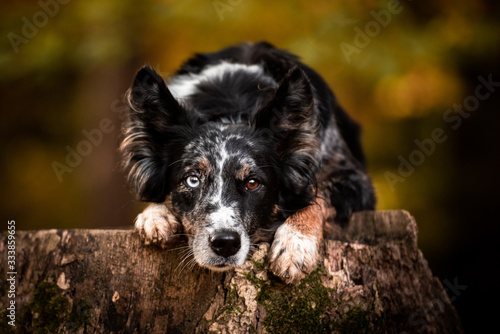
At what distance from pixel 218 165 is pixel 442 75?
5092 mm

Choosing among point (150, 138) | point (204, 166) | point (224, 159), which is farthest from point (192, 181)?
point (150, 138)

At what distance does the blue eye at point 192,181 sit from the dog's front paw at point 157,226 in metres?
0.28

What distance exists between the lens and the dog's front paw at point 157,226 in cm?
336

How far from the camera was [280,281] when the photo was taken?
10.7 ft

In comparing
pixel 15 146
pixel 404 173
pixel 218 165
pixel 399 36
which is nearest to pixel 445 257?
pixel 404 173

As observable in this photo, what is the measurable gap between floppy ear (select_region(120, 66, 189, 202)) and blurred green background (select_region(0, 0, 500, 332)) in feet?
4.20

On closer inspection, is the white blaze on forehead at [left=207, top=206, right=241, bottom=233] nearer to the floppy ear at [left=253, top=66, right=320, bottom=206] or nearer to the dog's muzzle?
the dog's muzzle

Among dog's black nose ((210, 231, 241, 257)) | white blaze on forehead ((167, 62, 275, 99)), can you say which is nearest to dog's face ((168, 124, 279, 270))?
dog's black nose ((210, 231, 241, 257))

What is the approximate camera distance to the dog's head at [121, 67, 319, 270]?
3.66 meters

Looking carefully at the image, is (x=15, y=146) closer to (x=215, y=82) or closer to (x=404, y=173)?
(x=215, y=82)

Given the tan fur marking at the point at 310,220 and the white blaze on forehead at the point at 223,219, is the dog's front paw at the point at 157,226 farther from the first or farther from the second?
the tan fur marking at the point at 310,220

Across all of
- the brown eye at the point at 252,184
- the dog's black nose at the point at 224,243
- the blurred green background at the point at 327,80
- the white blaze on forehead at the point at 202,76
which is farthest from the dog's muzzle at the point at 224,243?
the blurred green background at the point at 327,80

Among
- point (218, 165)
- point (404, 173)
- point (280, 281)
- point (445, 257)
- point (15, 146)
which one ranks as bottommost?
point (445, 257)

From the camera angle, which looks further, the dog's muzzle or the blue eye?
the blue eye
